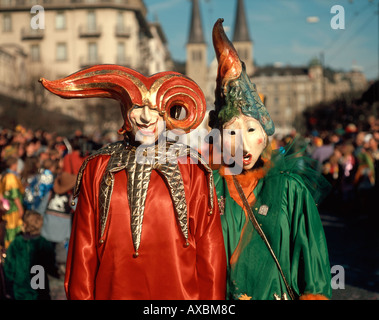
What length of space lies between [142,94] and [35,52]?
1811 inches

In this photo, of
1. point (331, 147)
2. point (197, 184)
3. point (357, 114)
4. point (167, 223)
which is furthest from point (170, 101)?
point (357, 114)

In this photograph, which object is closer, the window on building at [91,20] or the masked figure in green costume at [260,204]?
the masked figure in green costume at [260,204]

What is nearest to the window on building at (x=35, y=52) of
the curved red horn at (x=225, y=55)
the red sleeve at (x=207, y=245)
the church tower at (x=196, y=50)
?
the church tower at (x=196, y=50)

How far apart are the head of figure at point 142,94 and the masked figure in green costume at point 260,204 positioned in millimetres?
396

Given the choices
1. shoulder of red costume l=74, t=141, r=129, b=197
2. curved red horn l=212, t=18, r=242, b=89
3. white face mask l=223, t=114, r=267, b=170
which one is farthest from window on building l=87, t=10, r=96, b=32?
shoulder of red costume l=74, t=141, r=129, b=197

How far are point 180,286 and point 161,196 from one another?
1.64 feet

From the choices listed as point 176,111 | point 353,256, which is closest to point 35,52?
point 353,256

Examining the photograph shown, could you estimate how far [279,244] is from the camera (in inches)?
124

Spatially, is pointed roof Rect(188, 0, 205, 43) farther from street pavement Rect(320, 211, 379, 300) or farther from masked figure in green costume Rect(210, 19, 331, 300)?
masked figure in green costume Rect(210, 19, 331, 300)

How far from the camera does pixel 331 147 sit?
12148mm

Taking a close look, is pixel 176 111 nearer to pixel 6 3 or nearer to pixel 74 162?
pixel 74 162

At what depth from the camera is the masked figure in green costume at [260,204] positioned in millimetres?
3084

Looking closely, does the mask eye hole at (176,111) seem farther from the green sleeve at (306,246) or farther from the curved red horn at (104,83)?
the green sleeve at (306,246)
